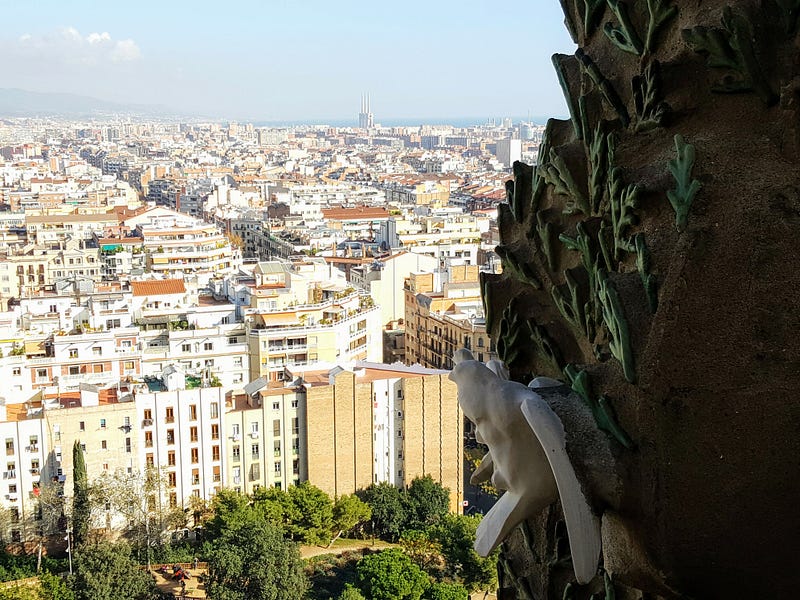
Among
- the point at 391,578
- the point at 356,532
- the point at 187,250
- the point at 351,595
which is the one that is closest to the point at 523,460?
the point at 351,595

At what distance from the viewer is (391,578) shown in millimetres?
15430

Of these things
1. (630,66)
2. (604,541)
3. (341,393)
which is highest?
(630,66)

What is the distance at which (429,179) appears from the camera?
86.1m

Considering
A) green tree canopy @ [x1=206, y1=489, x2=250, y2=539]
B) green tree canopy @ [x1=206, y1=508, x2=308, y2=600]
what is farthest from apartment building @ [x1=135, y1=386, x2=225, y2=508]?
green tree canopy @ [x1=206, y1=508, x2=308, y2=600]

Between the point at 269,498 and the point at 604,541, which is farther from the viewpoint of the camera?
the point at 269,498

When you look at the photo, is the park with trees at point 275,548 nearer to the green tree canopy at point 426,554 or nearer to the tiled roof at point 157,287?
the green tree canopy at point 426,554

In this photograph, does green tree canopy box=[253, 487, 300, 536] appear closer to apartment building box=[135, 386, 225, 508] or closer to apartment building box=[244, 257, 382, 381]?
apartment building box=[135, 386, 225, 508]

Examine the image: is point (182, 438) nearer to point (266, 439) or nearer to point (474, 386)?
point (266, 439)

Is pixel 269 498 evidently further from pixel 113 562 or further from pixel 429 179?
pixel 429 179

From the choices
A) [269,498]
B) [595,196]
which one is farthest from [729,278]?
[269,498]

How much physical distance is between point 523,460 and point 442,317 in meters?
26.5

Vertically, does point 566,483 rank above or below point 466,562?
above

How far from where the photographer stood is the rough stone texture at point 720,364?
6.48ft

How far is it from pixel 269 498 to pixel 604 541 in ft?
56.4
